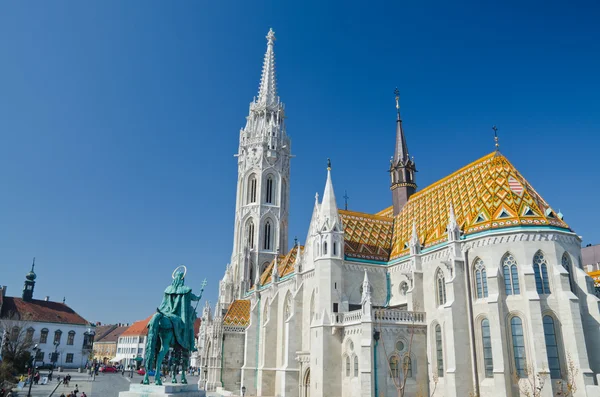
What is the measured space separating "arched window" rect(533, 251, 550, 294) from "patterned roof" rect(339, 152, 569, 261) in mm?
2131

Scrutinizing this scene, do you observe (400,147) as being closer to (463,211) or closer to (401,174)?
(401,174)

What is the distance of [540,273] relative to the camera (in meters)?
28.2

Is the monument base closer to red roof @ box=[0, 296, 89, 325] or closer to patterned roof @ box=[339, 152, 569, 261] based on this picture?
patterned roof @ box=[339, 152, 569, 261]

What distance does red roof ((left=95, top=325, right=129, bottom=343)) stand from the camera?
400 ft

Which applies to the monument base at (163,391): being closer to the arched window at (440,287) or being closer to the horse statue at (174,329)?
the horse statue at (174,329)

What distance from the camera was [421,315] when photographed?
32.3 meters

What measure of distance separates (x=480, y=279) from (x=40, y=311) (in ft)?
238

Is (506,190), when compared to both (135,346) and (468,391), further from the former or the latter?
(135,346)

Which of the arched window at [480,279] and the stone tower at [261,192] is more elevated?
the stone tower at [261,192]

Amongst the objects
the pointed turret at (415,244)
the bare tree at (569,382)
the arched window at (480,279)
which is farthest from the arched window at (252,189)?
the bare tree at (569,382)

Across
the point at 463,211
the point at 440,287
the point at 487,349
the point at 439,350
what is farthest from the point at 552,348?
the point at 463,211

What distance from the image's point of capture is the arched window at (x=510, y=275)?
28422mm

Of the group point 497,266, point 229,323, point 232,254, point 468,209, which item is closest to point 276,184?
point 232,254

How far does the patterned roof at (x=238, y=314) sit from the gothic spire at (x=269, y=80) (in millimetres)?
30449
